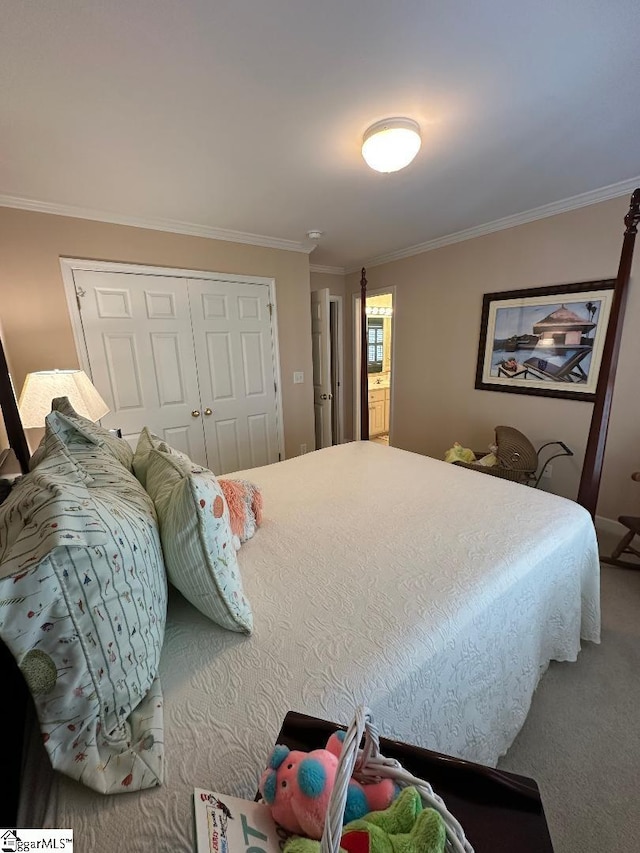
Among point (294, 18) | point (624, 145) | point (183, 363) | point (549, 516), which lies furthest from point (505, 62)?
point (183, 363)

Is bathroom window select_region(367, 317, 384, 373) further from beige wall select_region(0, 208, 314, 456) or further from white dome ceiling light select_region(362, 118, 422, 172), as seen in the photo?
white dome ceiling light select_region(362, 118, 422, 172)

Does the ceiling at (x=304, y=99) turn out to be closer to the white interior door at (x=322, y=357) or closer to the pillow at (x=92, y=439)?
the pillow at (x=92, y=439)

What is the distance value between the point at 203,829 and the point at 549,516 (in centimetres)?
151

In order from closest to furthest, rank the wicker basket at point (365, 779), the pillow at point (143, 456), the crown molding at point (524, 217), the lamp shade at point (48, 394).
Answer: the wicker basket at point (365, 779), the pillow at point (143, 456), the lamp shade at point (48, 394), the crown molding at point (524, 217)

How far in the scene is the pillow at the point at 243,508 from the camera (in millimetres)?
1376

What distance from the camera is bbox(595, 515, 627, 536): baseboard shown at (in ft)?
8.56

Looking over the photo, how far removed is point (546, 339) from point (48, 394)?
3439 mm

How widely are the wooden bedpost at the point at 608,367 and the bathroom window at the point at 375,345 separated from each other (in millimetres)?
3790

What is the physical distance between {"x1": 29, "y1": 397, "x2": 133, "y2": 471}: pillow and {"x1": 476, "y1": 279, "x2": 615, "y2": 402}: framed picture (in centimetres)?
299

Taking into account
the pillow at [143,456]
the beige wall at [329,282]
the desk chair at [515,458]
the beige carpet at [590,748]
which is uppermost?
the beige wall at [329,282]

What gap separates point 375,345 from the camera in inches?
215

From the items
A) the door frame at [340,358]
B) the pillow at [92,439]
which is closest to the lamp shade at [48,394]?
the pillow at [92,439]
